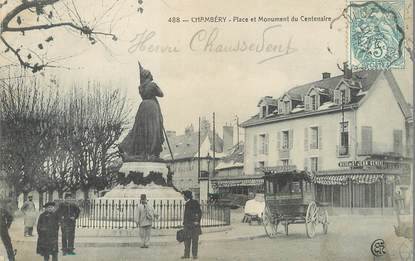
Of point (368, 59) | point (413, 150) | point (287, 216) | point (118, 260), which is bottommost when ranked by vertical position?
point (118, 260)

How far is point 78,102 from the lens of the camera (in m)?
7.20

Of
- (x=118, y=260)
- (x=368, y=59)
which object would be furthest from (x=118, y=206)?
(x=368, y=59)

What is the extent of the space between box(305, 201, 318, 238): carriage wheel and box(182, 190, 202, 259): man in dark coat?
1301mm

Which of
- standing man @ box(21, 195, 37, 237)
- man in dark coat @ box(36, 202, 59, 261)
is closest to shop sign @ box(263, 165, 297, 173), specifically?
man in dark coat @ box(36, 202, 59, 261)

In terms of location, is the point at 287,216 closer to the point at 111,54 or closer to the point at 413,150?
the point at 413,150

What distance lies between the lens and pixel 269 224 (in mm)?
7199

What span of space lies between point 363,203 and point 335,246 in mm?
623

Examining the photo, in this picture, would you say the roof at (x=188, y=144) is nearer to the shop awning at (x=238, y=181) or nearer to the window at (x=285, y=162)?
the shop awning at (x=238, y=181)

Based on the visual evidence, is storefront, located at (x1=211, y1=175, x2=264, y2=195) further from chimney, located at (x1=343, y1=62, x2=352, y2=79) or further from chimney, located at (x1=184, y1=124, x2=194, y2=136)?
chimney, located at (x1=343, y1=62, x2=352, y2=79)

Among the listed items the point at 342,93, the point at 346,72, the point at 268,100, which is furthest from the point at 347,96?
the point at 268,100

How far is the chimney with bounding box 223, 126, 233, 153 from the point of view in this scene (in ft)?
23.2

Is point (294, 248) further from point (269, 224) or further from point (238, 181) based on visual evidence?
point (238, 181)

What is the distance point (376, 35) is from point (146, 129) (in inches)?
122
